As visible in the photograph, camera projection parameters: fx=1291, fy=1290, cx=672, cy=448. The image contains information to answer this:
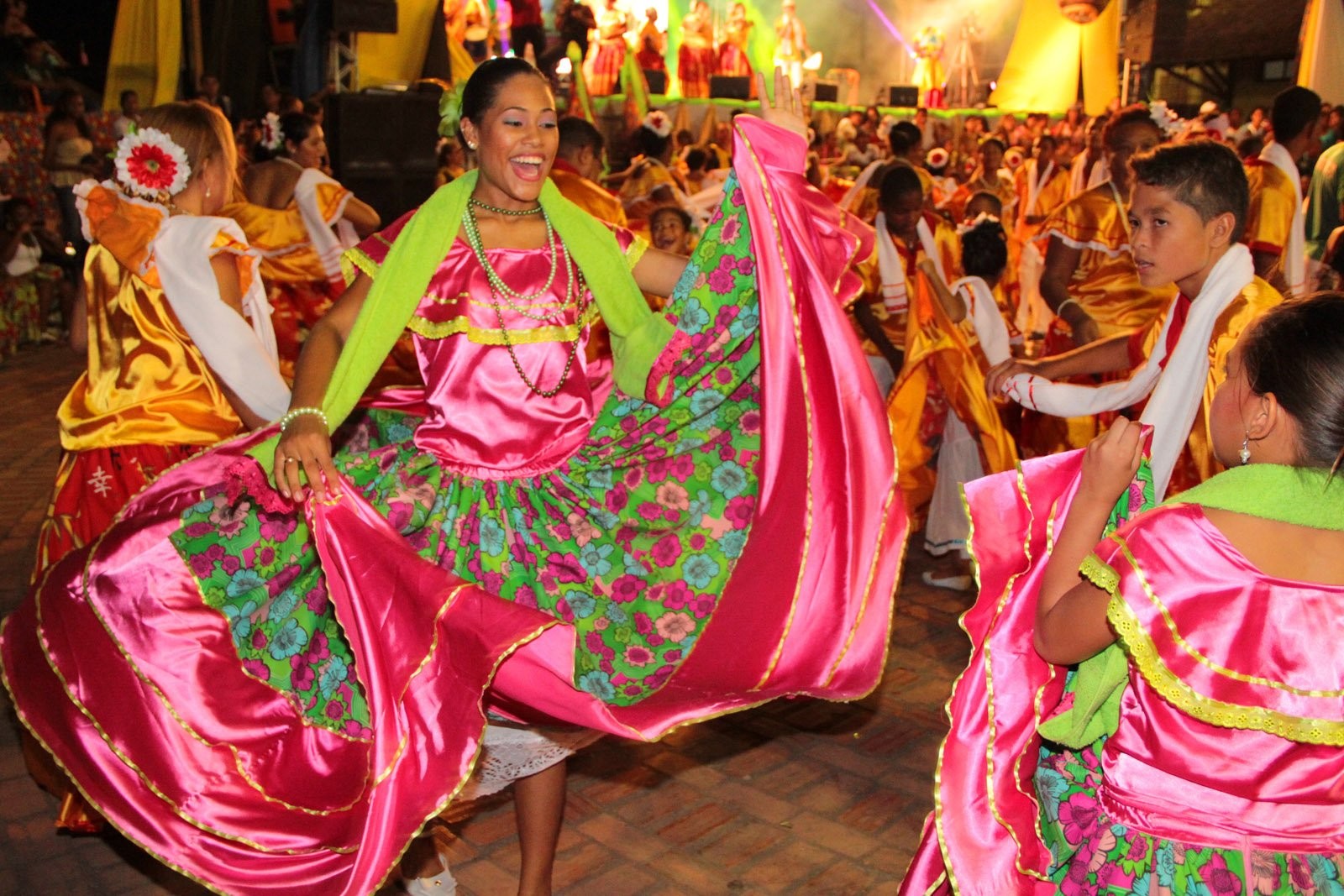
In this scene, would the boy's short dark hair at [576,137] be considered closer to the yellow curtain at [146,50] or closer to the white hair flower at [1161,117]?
the white hair flower at [1161,117]

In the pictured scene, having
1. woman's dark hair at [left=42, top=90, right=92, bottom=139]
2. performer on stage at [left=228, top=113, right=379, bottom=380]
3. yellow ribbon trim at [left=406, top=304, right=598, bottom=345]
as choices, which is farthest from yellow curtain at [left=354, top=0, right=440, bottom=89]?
yellow ribbon trim at [left=406, top=304, right=598, bottom=345]

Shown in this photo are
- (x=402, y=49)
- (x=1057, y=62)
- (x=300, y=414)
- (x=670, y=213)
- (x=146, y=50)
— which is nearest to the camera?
(x=300, y=414)

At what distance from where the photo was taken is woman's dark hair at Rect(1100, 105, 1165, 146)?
6.48 m

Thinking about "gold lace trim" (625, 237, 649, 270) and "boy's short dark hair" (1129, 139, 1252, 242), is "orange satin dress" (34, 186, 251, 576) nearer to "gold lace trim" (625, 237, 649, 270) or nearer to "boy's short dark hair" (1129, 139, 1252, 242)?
"gold lace trim" (625, 237, 649, 270)

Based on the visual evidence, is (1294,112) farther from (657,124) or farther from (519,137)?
(657,124)

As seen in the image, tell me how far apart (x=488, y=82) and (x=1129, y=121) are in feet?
14.3

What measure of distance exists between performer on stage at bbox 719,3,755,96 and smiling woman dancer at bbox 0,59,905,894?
2433cm

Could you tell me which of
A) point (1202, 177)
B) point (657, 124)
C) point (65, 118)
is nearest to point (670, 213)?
point (1202, 177)

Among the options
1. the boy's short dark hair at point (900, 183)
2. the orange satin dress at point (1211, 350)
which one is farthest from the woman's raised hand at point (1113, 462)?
the boy's short dark hair at point (900, 183)

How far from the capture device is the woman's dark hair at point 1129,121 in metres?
6.48

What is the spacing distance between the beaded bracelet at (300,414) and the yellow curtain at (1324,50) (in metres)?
13.0

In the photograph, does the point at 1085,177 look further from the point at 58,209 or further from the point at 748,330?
the point at 58,209

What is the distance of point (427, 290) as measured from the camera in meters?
3.23

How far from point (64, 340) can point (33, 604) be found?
1032 cm
